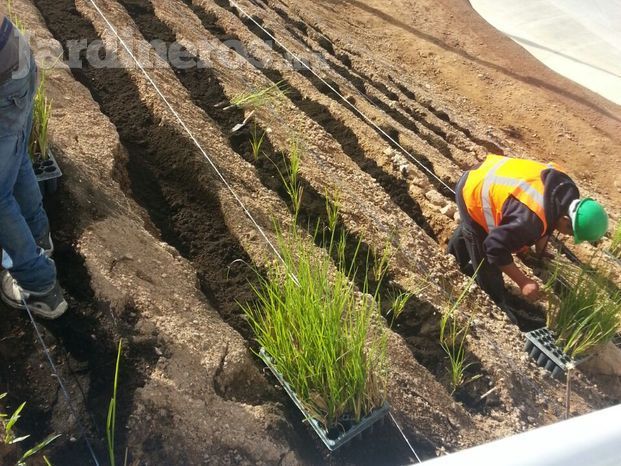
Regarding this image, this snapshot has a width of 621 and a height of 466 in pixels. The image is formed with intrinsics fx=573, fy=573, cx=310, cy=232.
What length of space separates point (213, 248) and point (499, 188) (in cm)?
148

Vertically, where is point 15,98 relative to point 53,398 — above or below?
above

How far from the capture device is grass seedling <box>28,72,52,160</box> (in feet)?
8.41

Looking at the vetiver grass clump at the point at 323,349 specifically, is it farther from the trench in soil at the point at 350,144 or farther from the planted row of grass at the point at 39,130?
the trench in soil at the point at 350,144

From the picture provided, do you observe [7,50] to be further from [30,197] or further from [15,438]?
[15,438]

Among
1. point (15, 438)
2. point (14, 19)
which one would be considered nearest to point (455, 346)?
point (15, 438)

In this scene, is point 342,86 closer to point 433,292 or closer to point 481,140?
point 481,140

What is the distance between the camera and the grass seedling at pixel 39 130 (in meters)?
2.56

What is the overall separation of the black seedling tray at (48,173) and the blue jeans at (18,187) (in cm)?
32

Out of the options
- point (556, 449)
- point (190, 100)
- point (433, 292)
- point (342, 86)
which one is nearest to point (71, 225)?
point (190, 100)

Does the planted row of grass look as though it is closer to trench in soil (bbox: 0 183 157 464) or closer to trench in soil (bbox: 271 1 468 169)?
trench in soil (bbox: 0 183 157 464)

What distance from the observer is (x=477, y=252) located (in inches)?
126

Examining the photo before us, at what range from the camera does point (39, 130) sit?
8.64ft

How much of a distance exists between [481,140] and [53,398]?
461 cm

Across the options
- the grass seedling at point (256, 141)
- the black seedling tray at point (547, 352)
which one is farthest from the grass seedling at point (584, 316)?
the grass seedling at point (256, 141)
